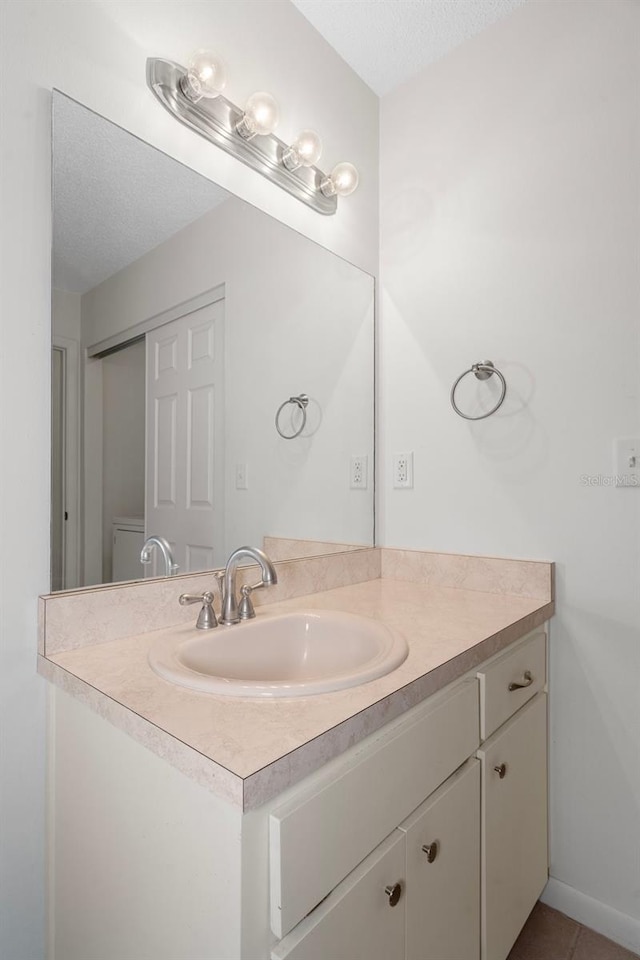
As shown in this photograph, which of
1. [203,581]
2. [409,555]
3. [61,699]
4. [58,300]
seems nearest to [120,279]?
[58,300]

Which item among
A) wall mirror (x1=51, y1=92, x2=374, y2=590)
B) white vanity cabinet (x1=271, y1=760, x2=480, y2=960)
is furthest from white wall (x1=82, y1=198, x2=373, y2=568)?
white vanity cabinet (x1=271, y1=760, x2=480, y2=960)

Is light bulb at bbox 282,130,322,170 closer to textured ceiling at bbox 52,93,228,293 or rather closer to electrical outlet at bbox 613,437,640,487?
textured ceiling at bbox 52,93,228,293

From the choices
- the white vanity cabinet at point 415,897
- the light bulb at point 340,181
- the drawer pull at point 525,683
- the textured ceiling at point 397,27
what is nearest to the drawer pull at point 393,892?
the white vanity cabinet at point 415,897

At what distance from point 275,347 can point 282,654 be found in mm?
809

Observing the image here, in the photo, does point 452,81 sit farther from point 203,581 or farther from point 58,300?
point 203,581

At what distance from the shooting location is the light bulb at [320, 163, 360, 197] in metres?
1.53

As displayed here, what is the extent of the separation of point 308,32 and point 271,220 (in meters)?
0.62

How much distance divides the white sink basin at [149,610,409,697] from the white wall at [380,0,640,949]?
0.59 metres

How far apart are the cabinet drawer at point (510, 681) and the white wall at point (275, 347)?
24.1 inches

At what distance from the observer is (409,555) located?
168 cm

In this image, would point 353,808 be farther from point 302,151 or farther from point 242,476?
point 302,151

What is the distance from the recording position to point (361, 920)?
2.35 feet

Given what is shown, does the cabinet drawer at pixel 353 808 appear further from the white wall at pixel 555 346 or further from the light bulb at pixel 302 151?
the light bulb at pixel 302 151

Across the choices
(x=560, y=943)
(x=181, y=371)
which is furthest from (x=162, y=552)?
(x=560, y=943)
